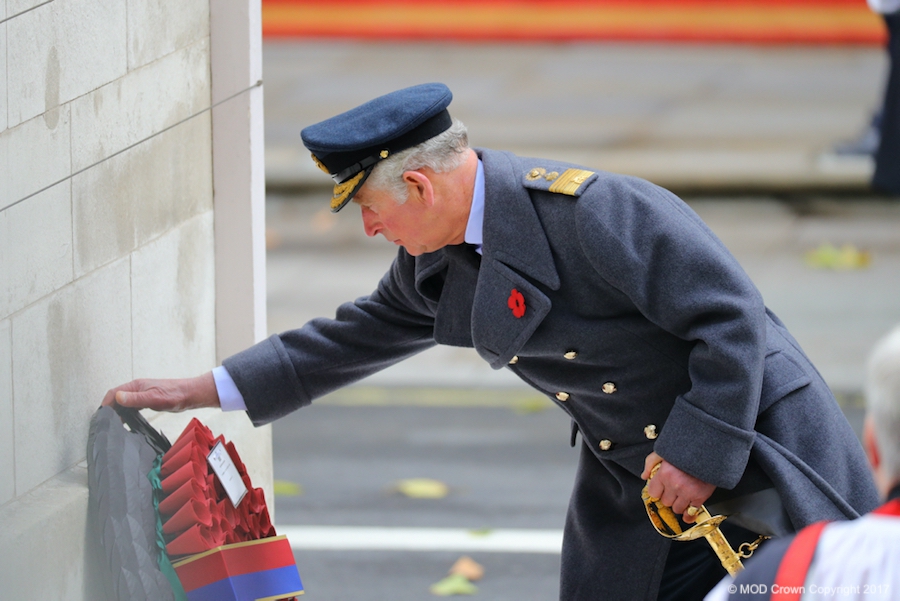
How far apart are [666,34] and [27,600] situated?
12731mm

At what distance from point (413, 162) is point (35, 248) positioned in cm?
85

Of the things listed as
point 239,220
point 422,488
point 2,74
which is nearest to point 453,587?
point 422,488

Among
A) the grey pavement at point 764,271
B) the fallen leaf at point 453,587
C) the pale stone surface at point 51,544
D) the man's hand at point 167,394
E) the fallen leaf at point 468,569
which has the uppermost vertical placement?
the man's hand at point 167,394

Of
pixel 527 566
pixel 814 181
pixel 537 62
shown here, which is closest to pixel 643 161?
pixel 814 181

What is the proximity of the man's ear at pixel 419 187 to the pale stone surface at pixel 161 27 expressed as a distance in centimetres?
91

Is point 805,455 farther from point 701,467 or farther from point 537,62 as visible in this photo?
point 537,62

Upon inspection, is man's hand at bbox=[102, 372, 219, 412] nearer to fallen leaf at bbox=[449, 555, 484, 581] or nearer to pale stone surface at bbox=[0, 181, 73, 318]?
pale stone surface at bbox=[0, 181, 73, 318]

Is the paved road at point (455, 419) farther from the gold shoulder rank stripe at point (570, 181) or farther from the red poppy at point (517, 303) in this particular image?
the gold shoulder rank stripe at point (570, 181)

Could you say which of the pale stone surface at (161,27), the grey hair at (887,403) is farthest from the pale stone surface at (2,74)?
the grey hair at (887,403)

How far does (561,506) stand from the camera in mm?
5199

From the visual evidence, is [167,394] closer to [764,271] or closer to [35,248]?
[35,248]

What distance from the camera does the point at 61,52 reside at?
109 inches

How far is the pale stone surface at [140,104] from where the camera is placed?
289 cm

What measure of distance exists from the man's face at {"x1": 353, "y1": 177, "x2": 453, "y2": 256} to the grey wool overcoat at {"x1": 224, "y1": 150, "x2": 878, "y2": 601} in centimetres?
10
